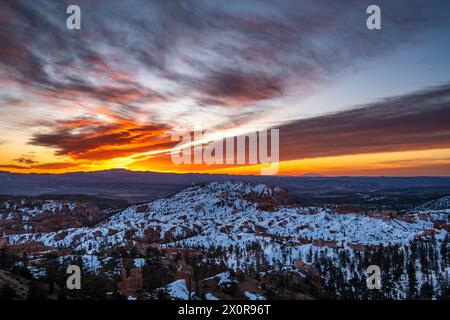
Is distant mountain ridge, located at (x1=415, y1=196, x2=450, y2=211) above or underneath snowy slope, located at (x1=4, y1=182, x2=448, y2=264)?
above

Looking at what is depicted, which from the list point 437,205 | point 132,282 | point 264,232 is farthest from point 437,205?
point 132,282

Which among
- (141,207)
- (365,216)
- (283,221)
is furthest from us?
(141,207)

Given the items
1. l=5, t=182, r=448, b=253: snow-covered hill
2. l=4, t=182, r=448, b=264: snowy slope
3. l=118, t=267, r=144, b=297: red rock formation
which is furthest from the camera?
l=5, t=182, r=448, b=253: snow-covered hill

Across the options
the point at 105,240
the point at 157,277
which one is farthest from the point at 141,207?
the point at 157,277

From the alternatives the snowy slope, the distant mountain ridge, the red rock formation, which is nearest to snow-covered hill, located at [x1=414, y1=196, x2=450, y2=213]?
the distant mountain ridge

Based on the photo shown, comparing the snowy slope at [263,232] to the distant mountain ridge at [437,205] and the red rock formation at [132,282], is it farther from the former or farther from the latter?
the distant mountain ridge at [437,205]

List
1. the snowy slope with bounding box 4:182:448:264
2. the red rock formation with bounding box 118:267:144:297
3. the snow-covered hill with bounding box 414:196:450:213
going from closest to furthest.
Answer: the red rock formation with bounding box 118:267:144:297, the snowy slope with bounding box 4:182:448:264, the snow-covered hill with bounding box 414:196:450:213

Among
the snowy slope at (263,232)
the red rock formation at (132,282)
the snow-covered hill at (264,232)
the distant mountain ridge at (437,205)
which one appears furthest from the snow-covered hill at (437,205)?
the red rock formation at (132,282)

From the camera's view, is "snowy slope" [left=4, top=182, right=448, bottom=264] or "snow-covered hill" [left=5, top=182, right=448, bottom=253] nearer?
"snowy slope" [left=4, top=182, right=448, bottom=264]

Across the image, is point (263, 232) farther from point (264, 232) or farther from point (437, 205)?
point (437, 205)

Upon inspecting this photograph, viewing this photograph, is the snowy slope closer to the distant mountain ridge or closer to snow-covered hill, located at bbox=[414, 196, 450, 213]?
snow-covered hill, located at bbox=[414, 196, 450, 213]
